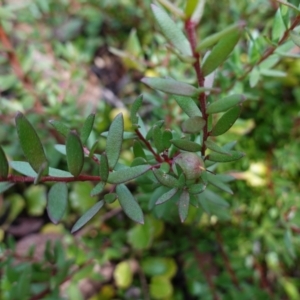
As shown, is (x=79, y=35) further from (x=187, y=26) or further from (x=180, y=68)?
(x=187, y=26)

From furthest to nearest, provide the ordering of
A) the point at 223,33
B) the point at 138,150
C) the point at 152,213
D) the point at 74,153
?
the point at 152,213 < the point at 138,150 < the point at 74,153 < the point at 223,33

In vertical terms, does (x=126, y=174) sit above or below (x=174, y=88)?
below

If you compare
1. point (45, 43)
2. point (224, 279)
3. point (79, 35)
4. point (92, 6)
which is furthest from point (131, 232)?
point (79, 35)

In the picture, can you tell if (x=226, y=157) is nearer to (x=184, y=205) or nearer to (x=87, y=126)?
(x=184, y=205)

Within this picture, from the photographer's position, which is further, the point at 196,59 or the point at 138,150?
the point at 138,150

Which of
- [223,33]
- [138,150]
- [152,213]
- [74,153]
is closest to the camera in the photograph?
[223,33]

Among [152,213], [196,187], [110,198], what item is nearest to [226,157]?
[196,187]

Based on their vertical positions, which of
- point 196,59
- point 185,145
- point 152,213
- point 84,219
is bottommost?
point 152,213
